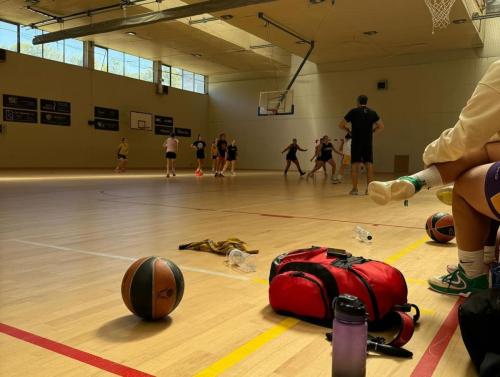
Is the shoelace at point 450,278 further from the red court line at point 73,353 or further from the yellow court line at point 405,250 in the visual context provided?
the red court line at point 73,353

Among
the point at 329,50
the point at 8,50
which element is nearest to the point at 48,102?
the point at 8,50

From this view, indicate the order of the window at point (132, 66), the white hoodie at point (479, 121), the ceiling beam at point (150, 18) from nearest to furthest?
the white hoodie at point (479, 121), the ceiling beam at point (150, 18), the window at point (132, 66)

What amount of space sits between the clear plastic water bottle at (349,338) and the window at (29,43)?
21.9 m

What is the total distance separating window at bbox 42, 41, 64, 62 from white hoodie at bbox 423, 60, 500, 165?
72.4 ft

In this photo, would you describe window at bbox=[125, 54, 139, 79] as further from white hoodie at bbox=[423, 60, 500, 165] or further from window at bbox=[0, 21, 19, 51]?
white hoodie at bbox=[423, 60, 500, 165]

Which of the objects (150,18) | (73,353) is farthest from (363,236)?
(150,18)

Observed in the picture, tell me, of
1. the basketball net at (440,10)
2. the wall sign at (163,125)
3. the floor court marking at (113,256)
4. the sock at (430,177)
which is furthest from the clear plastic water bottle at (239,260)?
the wall sign at (163,125)

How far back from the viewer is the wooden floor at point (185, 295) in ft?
6.13

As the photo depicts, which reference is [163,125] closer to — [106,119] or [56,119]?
[106,119]

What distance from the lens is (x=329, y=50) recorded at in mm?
22047

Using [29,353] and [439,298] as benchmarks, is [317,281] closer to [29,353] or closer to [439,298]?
[439,298]

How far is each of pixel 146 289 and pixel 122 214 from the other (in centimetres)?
416

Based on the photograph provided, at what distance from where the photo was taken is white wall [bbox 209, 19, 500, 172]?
72.1ft

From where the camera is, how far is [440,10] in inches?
592
